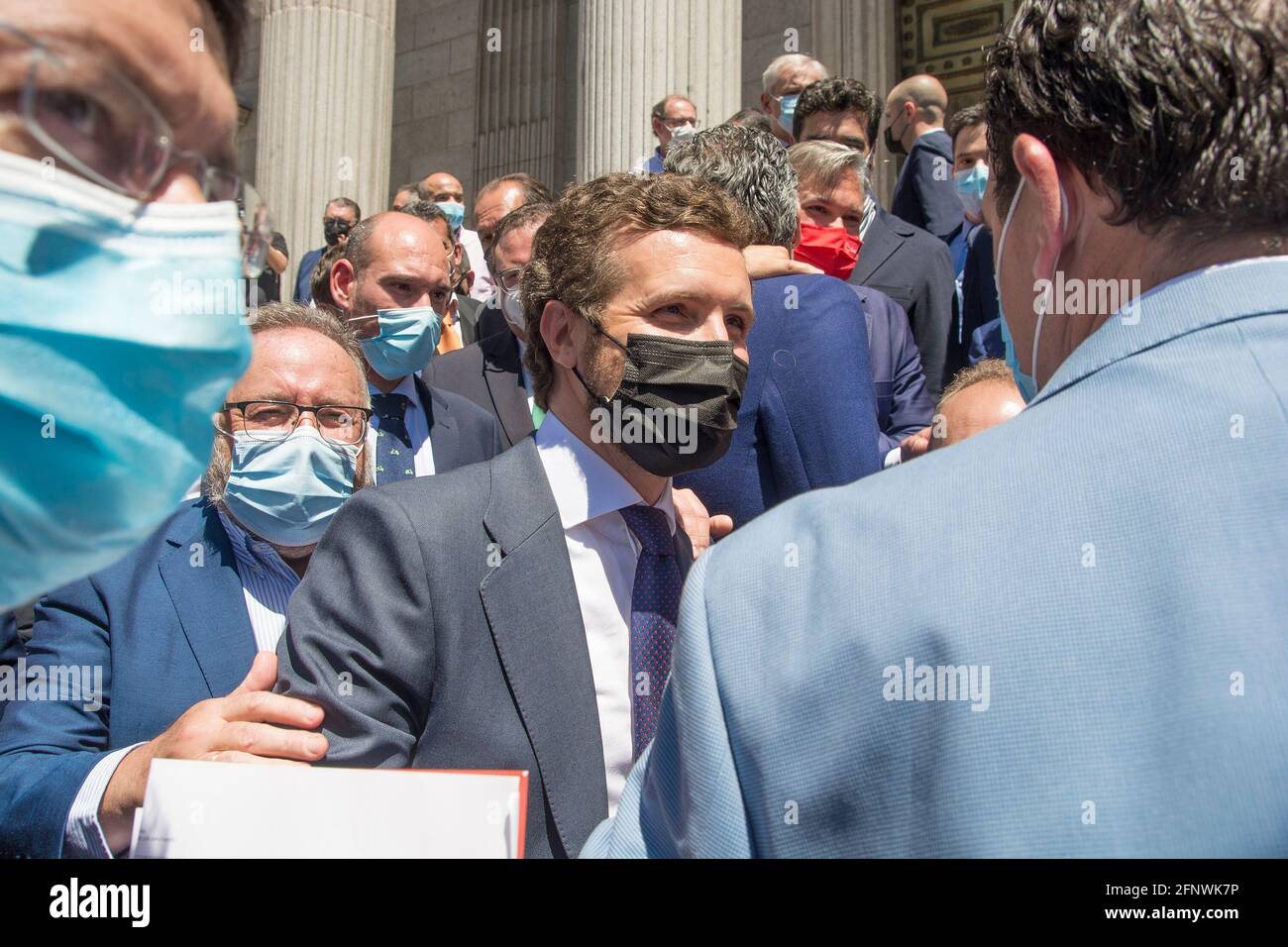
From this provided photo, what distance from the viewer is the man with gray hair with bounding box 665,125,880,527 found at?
139 inches

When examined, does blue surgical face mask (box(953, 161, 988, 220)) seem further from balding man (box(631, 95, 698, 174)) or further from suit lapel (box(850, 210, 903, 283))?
balding man (box(631, 95, 698, 174))

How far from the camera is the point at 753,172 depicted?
3.85m

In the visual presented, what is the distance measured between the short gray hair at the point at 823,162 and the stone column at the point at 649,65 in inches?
125

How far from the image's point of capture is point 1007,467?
1.27 metres

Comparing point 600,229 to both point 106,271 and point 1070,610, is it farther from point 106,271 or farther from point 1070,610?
point 1070,610

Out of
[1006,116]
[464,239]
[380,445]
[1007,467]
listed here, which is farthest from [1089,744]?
[464,239]

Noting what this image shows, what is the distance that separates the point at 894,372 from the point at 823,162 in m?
1.02

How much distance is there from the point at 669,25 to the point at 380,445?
4.73 m

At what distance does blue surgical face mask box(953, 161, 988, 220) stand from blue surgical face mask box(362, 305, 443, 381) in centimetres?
291

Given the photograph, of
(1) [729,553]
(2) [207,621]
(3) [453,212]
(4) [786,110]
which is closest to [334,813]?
(1) [729,553]

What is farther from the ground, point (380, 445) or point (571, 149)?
point (571, 149)

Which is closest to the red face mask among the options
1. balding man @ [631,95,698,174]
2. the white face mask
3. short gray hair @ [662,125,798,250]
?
short gray hair @ [662,125,798,250]

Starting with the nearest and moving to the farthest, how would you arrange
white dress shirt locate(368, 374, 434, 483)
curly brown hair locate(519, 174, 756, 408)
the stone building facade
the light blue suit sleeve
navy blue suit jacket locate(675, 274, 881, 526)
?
the light blue suit sleeve
curly brown hair locate(519, 174, 756, 408)
navy blue suit jacket locate(675, 274, 881, 526)
white dress shirt locate(368, 374, 434, 483)
the stone building facade
